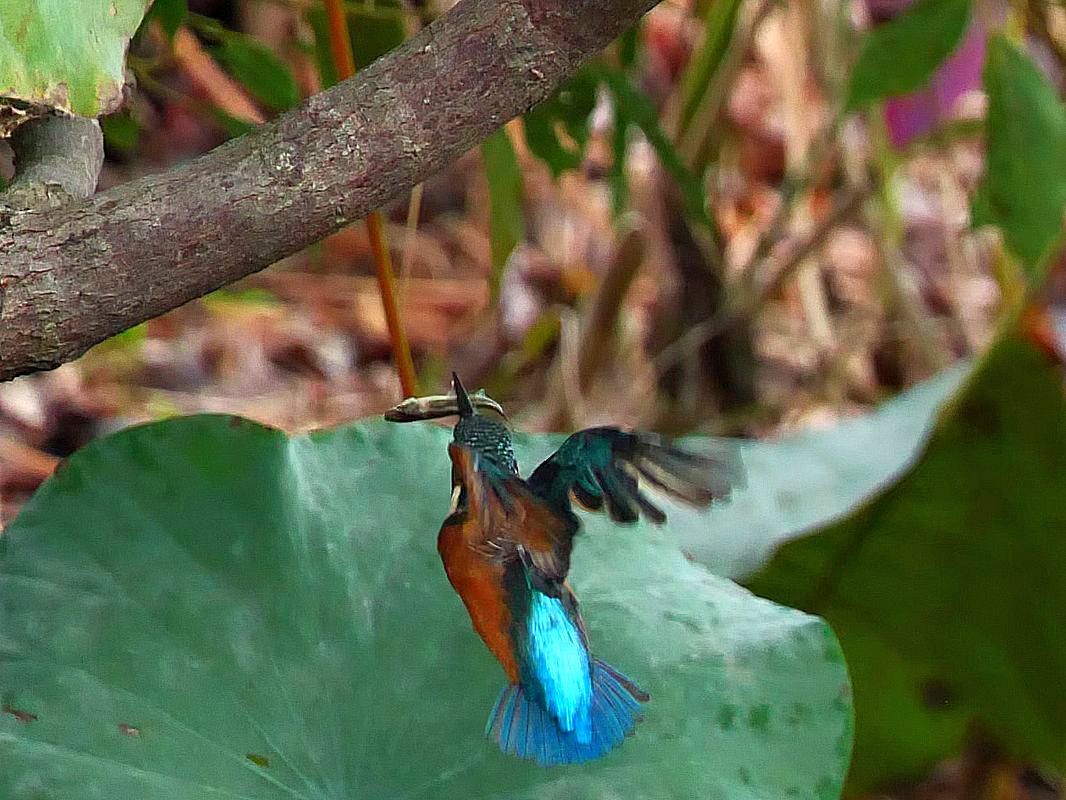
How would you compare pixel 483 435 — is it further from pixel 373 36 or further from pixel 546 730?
pixel 373 36

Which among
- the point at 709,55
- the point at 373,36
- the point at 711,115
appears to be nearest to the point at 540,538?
the point at 373,36

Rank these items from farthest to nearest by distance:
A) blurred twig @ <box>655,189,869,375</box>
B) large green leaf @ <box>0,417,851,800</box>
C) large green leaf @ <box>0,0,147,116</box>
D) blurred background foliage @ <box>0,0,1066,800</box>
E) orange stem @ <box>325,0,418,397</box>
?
1. blurred twig @ <box>655,189,869,375</box>
2. blurred background foliage @ <box>0,0,1066,800</box>
3. orange stem @ <box>325,0,418,397</box>
4. large green leaf @ <box>0,417,851,800</box>
5. large green leaf @ <box>0,0,147,116</box>

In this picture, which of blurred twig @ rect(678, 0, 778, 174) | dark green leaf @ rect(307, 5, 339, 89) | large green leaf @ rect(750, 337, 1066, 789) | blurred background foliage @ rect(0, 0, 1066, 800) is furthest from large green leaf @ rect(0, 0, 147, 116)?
blurred twig @ rect(678, 0, 778, 174)

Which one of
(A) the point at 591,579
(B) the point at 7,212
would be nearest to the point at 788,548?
(A) the point at 591,579

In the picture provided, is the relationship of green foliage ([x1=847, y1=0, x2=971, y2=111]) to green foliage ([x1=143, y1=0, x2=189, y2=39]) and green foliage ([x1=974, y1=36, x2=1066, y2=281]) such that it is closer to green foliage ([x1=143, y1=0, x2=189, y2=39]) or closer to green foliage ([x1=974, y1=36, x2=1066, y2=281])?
green foliage ([x1=974, y1=36, x2=1066, y2=281])

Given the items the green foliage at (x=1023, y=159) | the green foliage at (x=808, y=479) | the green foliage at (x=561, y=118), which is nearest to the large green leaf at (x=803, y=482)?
the green foliage at (x=808, y=479)

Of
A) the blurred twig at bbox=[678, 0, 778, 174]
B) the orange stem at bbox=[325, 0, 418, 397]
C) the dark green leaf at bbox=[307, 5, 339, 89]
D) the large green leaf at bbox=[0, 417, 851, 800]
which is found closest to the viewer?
the large green leaf at bbox=[0, 417, 851, 800]

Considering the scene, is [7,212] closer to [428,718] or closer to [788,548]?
[428,718]

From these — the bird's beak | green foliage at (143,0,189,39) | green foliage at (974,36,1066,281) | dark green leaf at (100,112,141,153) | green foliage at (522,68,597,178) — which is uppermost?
green foliage at (143,0,189,39)

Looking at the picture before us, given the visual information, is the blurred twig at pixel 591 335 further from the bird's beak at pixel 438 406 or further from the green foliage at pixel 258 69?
the bird's beak at pixel 438 406
